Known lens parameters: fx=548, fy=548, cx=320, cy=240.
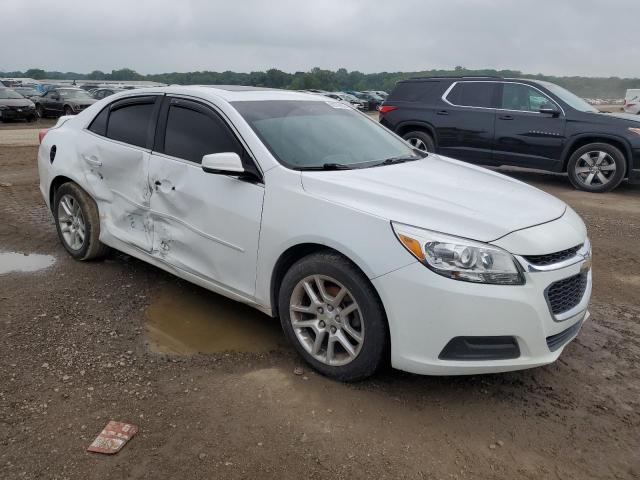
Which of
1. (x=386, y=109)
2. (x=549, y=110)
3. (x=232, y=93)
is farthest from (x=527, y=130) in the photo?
(x=232, y=93)

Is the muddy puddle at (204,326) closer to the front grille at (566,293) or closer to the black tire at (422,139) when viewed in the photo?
the front grille at (566,293)

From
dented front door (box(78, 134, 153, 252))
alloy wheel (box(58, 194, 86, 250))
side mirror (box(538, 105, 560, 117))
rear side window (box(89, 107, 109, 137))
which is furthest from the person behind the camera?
side mirror (box(538, 105, 560, 117))

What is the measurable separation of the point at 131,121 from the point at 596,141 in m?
7.35

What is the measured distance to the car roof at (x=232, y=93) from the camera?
3889 mm

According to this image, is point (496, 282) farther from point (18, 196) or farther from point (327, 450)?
point (18, 196)

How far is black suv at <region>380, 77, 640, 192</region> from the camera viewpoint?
338 inches

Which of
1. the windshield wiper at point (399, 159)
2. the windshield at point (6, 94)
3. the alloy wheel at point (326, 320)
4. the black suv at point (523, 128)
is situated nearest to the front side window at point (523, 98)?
the black suv at point (523, 128)

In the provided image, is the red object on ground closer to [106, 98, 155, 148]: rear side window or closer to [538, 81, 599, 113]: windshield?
[106, 98, 155, 148]: rear side window

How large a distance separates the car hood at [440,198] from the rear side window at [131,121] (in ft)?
5.38

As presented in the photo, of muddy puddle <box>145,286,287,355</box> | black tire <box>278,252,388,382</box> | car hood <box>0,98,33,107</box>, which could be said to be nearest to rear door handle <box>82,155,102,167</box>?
muddy puddle <box>145,286,287,355</box>

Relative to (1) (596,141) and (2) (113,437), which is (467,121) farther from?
(2) (113,437)

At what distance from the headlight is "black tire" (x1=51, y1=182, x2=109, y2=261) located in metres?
3.04

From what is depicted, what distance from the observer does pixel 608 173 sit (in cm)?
870

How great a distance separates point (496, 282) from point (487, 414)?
754 millimetres
